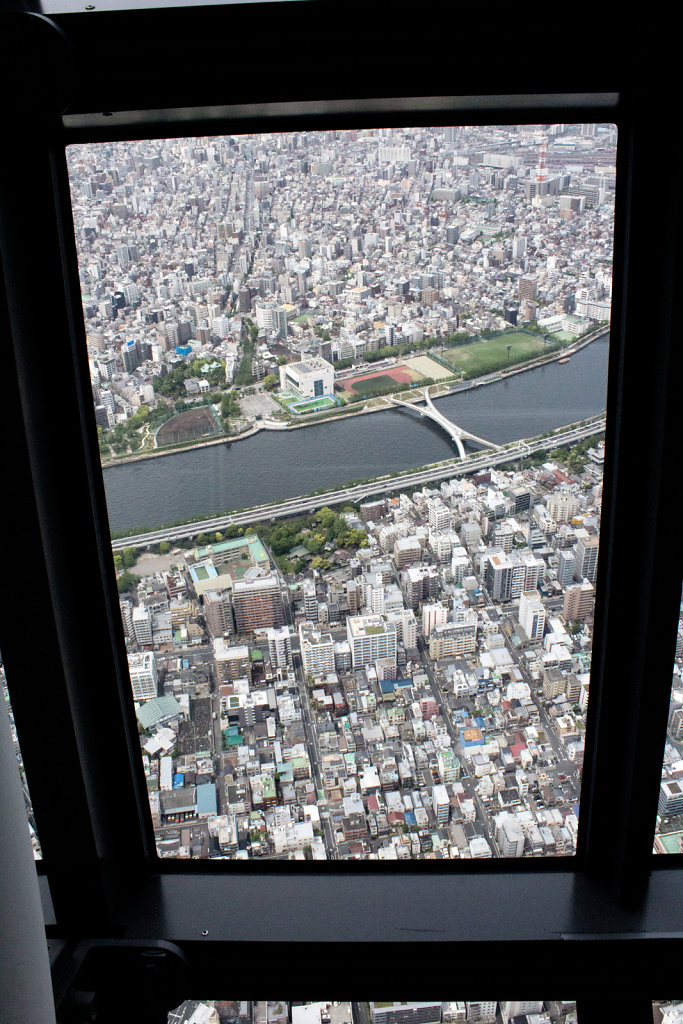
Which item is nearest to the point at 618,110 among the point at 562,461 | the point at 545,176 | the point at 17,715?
the point at 545,176

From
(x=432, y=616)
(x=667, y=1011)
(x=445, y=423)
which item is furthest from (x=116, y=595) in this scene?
(x=667, y=1011)

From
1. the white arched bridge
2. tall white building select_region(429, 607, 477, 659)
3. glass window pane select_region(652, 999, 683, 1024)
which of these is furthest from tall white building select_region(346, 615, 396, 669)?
glass window pane select_region(652, 999, 683, 1024)

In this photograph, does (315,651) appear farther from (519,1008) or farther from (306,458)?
(519,1008)

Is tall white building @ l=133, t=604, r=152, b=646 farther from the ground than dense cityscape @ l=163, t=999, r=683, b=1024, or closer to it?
farther from the ground

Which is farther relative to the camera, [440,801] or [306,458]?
[440,801]

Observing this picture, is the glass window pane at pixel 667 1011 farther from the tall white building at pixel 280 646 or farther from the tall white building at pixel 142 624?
the tall white building at pixel 142 624

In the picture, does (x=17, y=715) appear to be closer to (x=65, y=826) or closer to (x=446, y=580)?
(x=65, y=826)

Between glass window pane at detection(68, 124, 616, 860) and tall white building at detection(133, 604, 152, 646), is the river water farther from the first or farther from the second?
tall white building at detection(133, 604, 152, 646)
